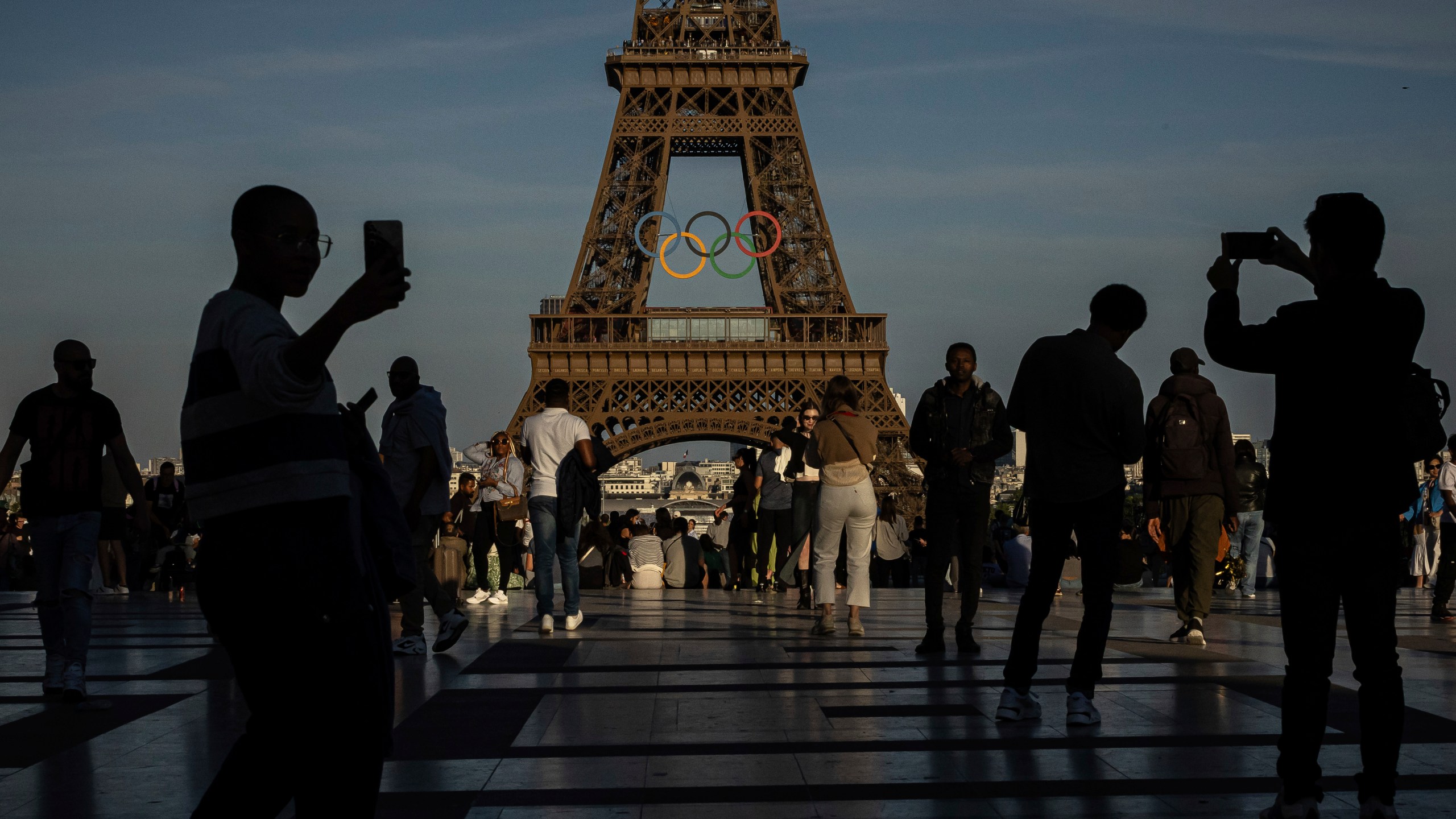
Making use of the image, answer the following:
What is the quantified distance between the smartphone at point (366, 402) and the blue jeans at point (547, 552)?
727 cm

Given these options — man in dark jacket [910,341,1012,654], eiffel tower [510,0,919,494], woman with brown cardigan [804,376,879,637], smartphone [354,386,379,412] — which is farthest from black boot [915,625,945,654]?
eiffel tower [510,0,919,494]

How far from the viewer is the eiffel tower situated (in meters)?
48.4

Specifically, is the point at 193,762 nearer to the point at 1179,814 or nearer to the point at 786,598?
the point at 1179,814

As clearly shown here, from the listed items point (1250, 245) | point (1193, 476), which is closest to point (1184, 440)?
point (1193, 476)

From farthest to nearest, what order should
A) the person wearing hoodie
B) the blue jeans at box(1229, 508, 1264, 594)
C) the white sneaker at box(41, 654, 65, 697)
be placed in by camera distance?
the blue jeans at box(1229, 508, 1264, 594) → the person wearing hoodie → the white sneaker at box(41, 654, 65, 697)

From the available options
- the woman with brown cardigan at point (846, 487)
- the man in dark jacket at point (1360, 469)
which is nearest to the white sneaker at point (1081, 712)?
the man in dark jacket at point (1360, 469)

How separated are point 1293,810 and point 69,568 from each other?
563cm

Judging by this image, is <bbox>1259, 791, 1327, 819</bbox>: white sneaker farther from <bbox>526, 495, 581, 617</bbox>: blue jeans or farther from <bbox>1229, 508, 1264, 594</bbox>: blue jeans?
<bbox>1229, 508, 1264, 594</bbox>: blue jeans

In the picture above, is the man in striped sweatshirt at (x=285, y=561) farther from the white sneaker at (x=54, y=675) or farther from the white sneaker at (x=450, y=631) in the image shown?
the white sneaker at (x=450, y=631)

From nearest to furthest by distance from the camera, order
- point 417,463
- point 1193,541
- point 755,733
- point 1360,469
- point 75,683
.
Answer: point 1360,469, point 755,733, point 75,683, point 417,463, point 1193,541

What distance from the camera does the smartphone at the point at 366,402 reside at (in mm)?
3520

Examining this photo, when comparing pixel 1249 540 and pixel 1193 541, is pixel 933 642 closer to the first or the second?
pixel 1193 541

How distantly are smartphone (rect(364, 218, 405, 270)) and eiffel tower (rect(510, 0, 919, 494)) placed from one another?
43886mm

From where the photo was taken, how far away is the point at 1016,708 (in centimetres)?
633
